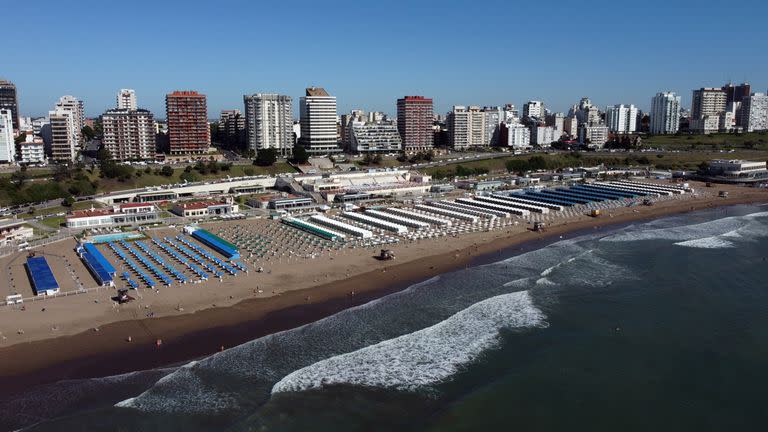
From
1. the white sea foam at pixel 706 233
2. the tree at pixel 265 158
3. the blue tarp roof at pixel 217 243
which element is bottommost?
the white sea foam at pixel 706 233

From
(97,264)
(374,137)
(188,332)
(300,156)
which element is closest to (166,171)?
(300,156)

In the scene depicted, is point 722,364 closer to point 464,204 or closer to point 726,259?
Answer: point 726,259

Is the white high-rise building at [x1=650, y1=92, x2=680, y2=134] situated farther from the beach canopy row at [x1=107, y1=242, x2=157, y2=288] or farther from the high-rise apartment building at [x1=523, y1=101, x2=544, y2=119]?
the beach canopy row at [x1=107, y1=242, x2=157, y2=288]

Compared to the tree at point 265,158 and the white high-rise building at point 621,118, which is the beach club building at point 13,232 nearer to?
the tree at point 265,158

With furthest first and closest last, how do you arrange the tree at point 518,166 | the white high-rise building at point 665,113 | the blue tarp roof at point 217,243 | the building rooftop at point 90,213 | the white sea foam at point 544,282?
1. the white high-rise building at point 665,113
2. the tree at point 518,166
3. the building rooftop at point 90,213
4. the blue tarp roof at point 217,243
5. the white sea foam at point 544,282

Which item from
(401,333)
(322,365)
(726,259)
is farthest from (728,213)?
(322,365)

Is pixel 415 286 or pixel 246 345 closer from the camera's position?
pixel 246 345

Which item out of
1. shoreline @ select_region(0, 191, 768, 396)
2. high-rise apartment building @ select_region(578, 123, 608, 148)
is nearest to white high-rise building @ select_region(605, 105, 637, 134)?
high-rise apartment building @ select_region(578, 123, 608, 148)

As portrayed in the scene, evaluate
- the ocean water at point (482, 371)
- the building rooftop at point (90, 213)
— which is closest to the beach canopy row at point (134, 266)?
the building rooftop at point (90, 213)
